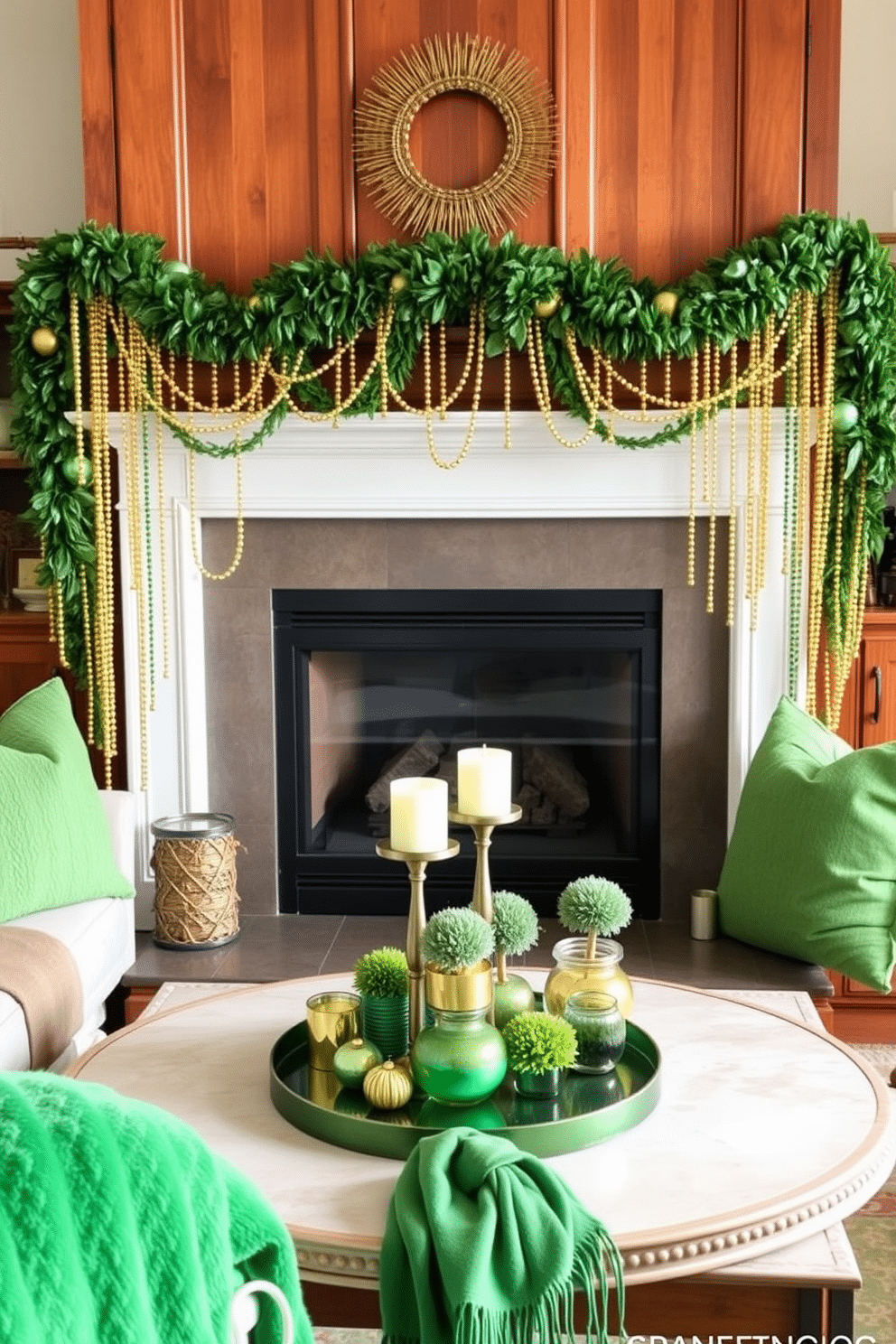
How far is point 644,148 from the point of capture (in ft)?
10.4

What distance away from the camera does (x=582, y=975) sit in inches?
77.8

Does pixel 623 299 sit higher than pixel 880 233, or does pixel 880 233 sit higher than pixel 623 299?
pixel 880 233

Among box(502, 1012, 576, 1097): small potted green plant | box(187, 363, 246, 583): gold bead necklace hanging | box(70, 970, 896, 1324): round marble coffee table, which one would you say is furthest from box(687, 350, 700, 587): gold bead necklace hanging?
box(502, 1012, 576, 1097): small potted green plant

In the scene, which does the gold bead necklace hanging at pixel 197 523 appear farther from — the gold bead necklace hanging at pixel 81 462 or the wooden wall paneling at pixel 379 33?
the wooden wall paneling at pixel 379 33

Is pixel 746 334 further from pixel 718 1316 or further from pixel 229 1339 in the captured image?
pixel 229 1339

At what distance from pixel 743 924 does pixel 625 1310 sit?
1.53 meters

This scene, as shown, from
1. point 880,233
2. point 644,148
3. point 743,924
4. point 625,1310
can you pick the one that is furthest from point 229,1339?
point 880,233

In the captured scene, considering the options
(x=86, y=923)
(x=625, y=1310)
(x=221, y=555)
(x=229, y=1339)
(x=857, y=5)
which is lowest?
(x=625, y=1310)

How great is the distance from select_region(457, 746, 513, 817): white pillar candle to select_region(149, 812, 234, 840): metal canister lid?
146cm

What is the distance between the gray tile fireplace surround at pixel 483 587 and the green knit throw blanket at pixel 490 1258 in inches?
78.3

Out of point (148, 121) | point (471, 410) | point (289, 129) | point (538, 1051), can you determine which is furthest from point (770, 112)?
point (538, 1051)

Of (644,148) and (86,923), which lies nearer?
(86,923)

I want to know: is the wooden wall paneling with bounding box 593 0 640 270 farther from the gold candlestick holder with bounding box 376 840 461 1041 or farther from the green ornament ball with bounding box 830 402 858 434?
the gold candlestick holder with bounding box 376 840 461 1041

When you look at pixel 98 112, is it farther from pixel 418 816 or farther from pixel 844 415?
pixel 418 816
